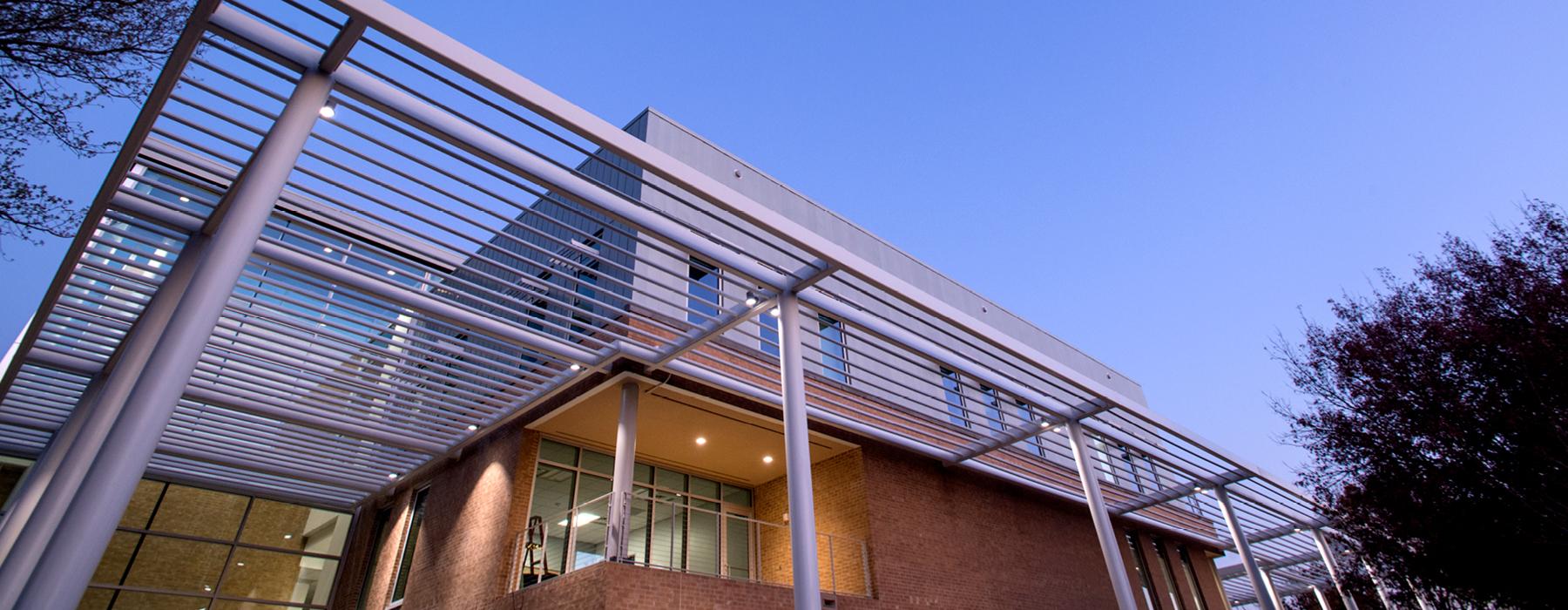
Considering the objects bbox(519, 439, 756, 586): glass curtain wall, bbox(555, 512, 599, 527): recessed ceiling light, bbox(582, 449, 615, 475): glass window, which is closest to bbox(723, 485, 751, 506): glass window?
bbox(519, 439, 756, 586): glass curtain wall

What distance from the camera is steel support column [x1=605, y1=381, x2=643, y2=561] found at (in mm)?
9391

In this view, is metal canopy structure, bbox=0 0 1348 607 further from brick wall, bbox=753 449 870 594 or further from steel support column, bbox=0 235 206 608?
brick wall, bbox=753 449 870 594

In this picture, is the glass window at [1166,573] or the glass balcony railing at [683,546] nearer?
the glass balcony railing at [683,546]

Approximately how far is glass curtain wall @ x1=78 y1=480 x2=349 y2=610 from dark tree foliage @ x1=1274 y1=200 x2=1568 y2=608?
1813 cm

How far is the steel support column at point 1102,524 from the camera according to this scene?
452 inches

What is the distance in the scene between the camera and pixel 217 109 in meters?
6.21

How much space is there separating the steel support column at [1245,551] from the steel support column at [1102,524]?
13.2ft

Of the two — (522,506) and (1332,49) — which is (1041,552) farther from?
(1332,49)

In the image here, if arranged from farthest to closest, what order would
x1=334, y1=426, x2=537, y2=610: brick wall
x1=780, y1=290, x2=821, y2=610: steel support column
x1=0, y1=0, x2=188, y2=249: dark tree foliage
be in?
x1=334, y1=426, x2=537, y2=610: brick wall → x1=780, y1=290, x2=821, y2=610: steel support column → x1=0, y1=0, x2=188, y2=249: dark tree foliage

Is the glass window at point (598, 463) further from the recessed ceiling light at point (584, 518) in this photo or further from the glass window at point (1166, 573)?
the glass window at point (1166, 573)

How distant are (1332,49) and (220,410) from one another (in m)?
72.4

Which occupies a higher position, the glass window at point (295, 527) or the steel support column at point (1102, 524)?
the glass window at point (295, 527)

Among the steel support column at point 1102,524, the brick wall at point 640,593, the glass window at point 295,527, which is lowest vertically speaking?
the brick wall at point 640,593

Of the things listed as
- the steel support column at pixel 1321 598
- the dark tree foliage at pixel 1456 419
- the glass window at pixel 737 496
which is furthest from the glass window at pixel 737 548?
the steel support column at pixel 1321 598
